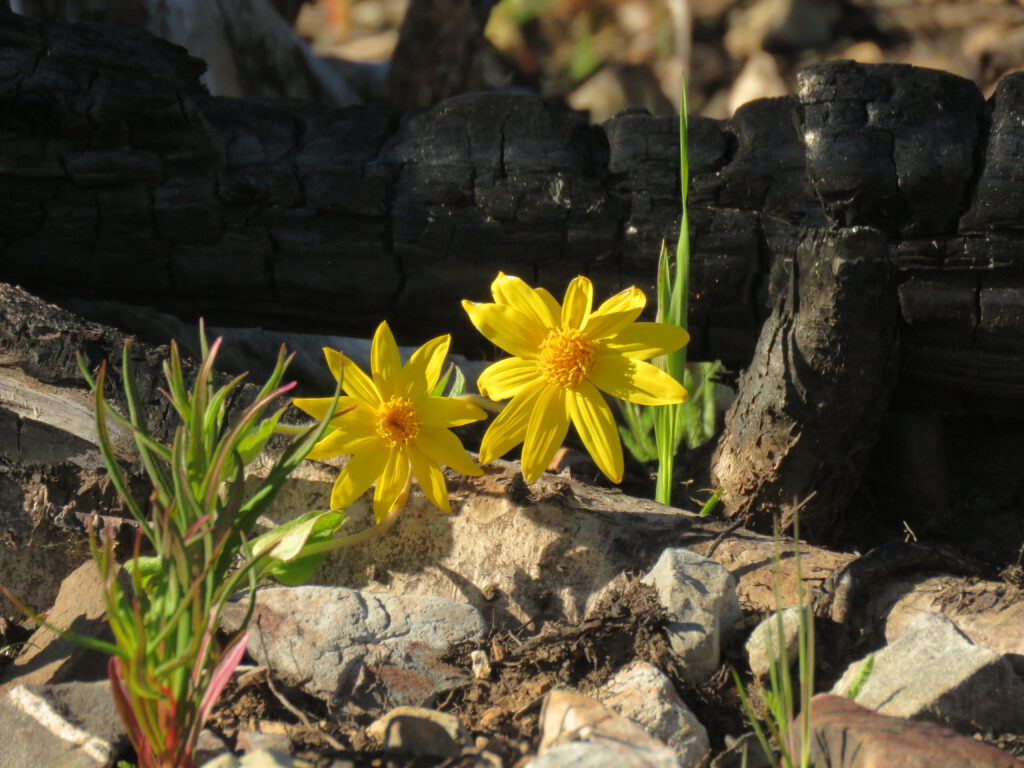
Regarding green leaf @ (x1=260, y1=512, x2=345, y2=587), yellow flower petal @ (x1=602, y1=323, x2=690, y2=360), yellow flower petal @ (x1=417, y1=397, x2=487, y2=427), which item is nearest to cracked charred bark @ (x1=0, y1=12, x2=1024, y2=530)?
yellow flower petal @ (x1=602, y1=323, x2=690, y2=360)

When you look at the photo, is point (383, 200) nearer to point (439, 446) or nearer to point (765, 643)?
point (439, 446)

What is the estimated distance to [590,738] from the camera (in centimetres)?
141

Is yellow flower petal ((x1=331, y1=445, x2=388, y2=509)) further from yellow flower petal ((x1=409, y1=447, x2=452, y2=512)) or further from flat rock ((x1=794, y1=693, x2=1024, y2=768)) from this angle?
flat rock ((x1=794, y1=693, x2=1024, y2=768))

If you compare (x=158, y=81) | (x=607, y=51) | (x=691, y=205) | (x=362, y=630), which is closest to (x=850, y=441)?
(x=691, y=205)

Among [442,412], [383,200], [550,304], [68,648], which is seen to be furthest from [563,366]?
[383,200]

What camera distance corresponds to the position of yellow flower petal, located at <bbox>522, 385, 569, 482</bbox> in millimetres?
1910

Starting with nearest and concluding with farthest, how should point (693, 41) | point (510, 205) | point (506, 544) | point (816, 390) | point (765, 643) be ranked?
point (765, 643) < point (506, 544) < point (816, 390) < point (510, 205) < point (693, 41)

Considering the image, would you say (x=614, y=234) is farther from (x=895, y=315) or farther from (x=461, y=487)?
(x=461, y=487)

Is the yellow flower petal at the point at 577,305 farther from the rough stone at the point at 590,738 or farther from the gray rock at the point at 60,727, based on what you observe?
the gray rock at the point at 60,727

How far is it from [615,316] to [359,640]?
70 cm

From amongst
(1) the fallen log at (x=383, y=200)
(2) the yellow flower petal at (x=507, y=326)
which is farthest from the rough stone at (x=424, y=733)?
(1) the fallen log at (x=383, y=200)

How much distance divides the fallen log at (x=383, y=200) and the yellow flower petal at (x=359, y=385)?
0.90m

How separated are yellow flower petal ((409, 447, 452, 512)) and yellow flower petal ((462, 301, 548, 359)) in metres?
0.24

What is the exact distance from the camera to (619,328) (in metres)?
1.92
